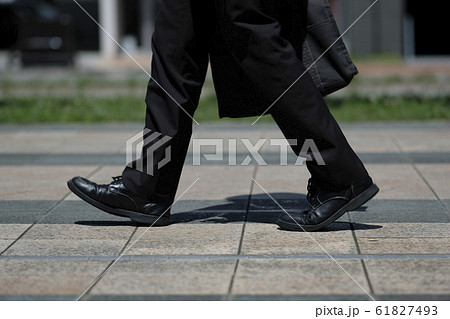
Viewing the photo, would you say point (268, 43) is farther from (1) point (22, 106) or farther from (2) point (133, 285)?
(1) point (22, 106)

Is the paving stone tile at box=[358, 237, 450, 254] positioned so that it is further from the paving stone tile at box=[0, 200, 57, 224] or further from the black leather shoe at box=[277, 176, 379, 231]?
the paving stone tile at box=[0, 200, 57, 224]

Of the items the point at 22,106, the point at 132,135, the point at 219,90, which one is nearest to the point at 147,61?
the point at 22,106

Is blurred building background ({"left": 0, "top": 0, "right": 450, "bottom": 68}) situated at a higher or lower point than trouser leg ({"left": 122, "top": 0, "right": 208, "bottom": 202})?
lower

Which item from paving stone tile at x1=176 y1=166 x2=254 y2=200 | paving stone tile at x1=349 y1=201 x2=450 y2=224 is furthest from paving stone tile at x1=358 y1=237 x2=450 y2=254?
paving stone tile at x1=176 y1=166 x2=254 y2=200

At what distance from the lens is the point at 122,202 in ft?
14.7

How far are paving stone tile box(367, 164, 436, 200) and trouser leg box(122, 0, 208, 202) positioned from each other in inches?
52.6

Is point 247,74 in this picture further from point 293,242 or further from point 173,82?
point 293,242

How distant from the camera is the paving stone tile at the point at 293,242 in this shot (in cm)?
398

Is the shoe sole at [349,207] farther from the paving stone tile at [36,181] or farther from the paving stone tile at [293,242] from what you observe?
the paving stone tile at [36,181]

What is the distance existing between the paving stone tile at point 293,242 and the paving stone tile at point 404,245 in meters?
0.06

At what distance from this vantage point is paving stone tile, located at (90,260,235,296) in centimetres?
341

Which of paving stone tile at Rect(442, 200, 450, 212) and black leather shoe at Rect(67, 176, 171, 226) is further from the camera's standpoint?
paving stone tile at Rect(442, 200, 450, 212)

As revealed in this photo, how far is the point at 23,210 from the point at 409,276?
2.23m
